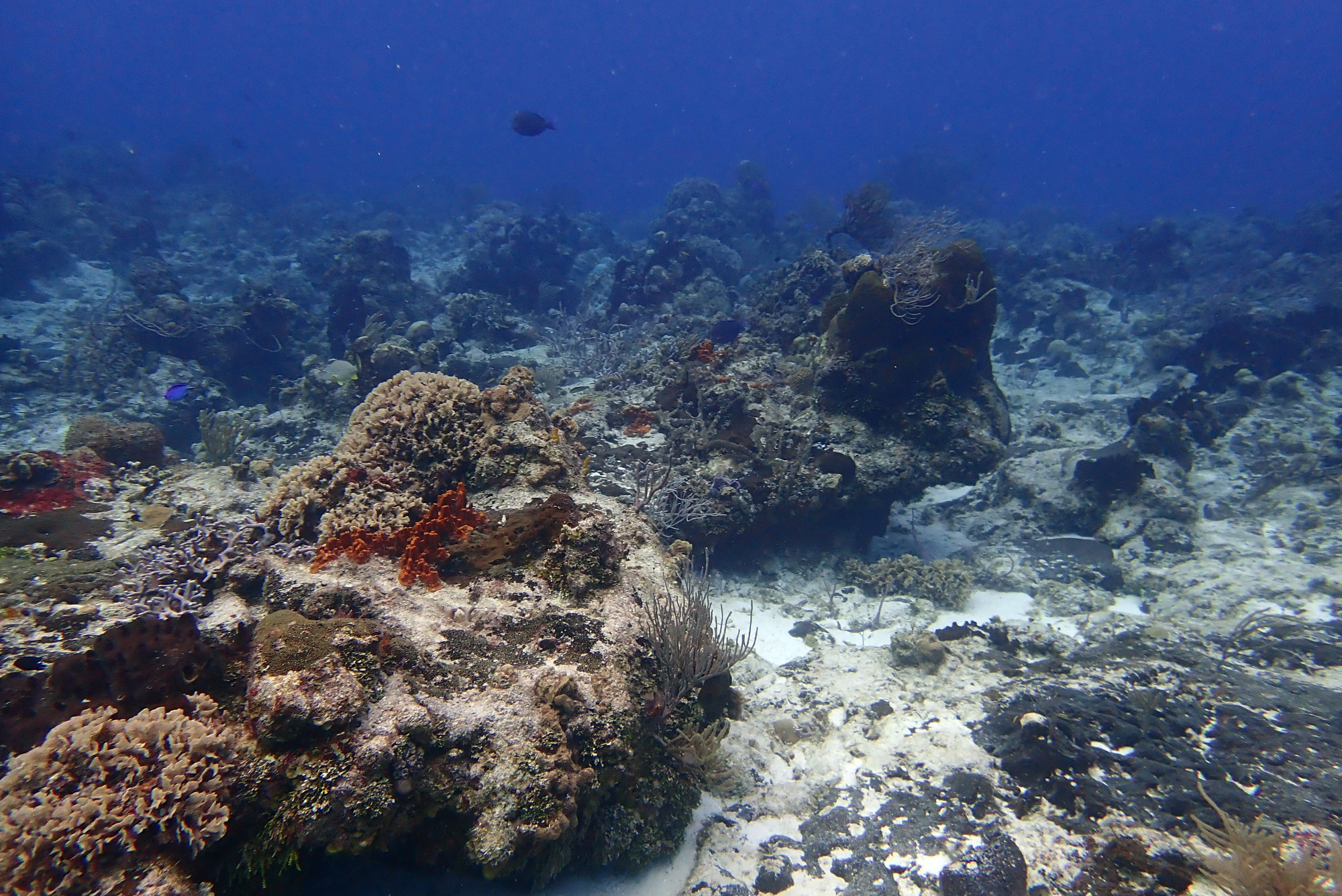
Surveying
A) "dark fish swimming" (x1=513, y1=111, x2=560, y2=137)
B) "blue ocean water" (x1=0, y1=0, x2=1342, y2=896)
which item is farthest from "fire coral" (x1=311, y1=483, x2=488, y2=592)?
"dark fish swimming" (x1=513, y1=111, x2=560, y2=137)

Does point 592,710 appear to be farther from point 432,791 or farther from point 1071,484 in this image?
point 1071,484

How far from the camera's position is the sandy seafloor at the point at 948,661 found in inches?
137

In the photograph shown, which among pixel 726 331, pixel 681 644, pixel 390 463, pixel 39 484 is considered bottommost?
pixel 681 644

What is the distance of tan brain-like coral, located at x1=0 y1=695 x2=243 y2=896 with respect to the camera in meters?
1.84

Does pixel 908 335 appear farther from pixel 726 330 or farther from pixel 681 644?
pixel 681 644

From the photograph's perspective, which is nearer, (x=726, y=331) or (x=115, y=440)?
(x=115, y=440)

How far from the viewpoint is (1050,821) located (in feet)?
12.3

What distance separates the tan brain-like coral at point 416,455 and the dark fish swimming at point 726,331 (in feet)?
26.2

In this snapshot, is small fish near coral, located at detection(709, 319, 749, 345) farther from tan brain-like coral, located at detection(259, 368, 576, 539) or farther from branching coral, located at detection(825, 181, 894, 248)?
tan brain-like coral, located at detection(259, 368, 576, 539)

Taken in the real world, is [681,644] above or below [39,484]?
below

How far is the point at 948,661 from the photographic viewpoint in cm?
577

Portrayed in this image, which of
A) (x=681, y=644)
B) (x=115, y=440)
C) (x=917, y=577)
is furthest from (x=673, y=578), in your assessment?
(x=115, y=440)

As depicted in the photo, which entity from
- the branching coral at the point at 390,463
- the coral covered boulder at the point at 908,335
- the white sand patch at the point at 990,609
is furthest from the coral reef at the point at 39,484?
the white sand patch at the point at 990,609

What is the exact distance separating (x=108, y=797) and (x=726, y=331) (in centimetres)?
1181
